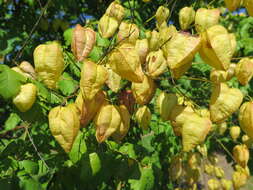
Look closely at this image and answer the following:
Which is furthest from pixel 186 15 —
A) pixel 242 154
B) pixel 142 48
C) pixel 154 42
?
pixel 242 154

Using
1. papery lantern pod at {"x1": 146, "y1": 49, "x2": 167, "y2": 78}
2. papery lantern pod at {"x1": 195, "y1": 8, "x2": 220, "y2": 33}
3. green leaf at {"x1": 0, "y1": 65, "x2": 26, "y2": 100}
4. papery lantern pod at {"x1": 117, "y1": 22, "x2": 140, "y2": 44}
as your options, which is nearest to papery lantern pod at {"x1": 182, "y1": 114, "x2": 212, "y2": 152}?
papery lantern pod at {"x1": 146, "y1": 49, "x2": 167, "y2": 78}

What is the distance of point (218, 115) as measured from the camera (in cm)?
122

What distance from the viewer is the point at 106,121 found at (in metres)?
1.21

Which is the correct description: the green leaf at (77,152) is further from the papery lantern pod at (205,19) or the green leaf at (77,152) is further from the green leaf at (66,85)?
the papery lantern pod at (205,19)

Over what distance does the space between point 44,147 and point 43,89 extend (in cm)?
74

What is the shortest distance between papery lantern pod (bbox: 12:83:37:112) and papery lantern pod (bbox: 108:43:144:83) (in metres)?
0.35

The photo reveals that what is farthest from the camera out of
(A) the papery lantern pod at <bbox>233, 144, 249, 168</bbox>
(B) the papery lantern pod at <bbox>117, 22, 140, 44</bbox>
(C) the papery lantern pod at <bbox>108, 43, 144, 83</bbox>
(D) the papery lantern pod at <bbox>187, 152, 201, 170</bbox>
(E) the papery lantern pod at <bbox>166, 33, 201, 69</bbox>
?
(D) the papery lantern pod at <bbox>187, 152, 201, 170</bbox>

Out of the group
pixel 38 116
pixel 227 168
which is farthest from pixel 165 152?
pixel 227 168

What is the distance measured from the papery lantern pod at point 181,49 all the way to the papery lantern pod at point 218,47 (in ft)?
0.15

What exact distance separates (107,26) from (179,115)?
621 mm

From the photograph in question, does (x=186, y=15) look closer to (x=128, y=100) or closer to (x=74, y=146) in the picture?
(x=128, y=100)

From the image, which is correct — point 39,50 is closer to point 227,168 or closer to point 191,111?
point 191,111

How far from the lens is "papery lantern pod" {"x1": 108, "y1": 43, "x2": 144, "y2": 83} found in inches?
44.1

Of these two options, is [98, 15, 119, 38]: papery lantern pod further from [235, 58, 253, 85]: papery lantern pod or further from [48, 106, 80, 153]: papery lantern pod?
[235, 58, 253, 85]: papery lantern pod
